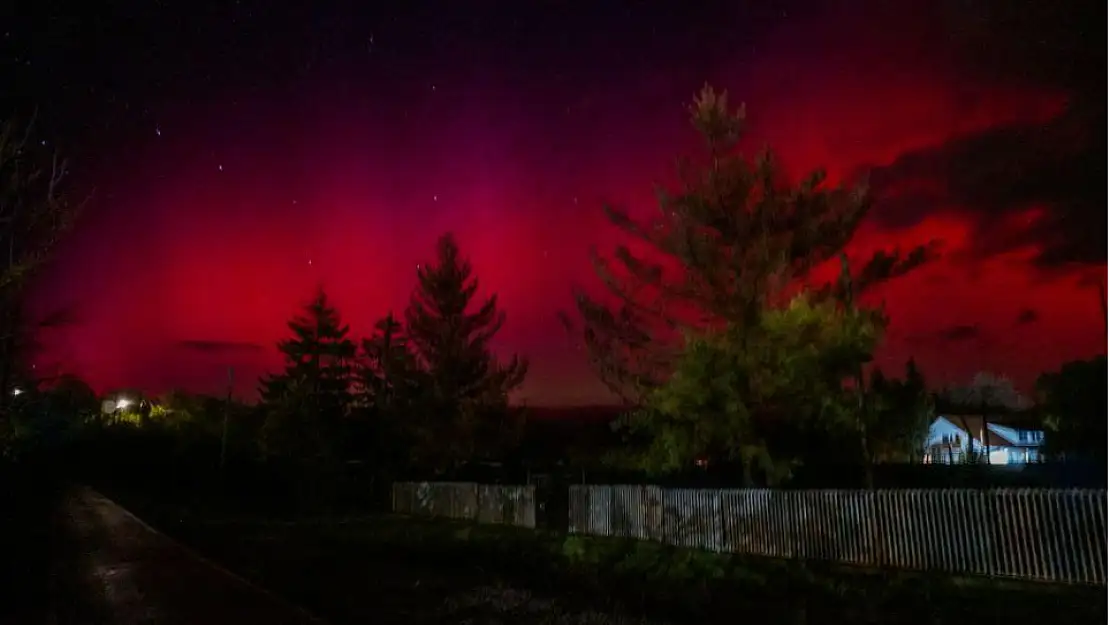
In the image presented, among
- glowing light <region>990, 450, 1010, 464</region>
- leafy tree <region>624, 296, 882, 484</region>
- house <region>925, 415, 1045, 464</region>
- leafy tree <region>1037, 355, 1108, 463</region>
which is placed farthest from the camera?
glowing light <region>990, 450, 1010, 464</region>

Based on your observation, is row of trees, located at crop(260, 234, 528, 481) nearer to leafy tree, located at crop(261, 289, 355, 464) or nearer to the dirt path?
leafy tree, located at crop(261, 289, 355, 464)

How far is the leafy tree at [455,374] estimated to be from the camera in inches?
1558

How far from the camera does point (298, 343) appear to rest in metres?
50.6

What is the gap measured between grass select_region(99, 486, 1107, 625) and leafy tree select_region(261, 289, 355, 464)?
2436 cm

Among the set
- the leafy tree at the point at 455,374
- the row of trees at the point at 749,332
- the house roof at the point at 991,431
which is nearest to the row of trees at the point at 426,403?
the leafy tree at the point at 455,374

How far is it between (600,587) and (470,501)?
52.5ft

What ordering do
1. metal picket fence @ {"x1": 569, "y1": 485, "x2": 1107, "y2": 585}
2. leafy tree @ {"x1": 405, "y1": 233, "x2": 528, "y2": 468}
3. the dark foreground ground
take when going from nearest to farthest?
the dark foreground ground
metal picket fence @ {"x1": 569, "y1": 485, "x2": 1107, "y2": 585}
leafy tree @ {"x1": 405, "y1": 233, "x2": 528, "y2": 468}

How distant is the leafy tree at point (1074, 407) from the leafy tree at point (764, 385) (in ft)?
28.8

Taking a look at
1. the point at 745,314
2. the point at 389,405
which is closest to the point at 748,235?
the point at 745,314

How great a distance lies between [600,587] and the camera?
12023 mm

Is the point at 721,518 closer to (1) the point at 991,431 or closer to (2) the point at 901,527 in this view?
(2) the point at 901,527

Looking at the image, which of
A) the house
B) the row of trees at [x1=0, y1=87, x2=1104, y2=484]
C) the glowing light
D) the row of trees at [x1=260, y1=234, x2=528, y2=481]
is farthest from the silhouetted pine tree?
the glowing light

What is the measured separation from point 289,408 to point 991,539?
123 ft

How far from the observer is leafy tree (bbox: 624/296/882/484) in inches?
726
